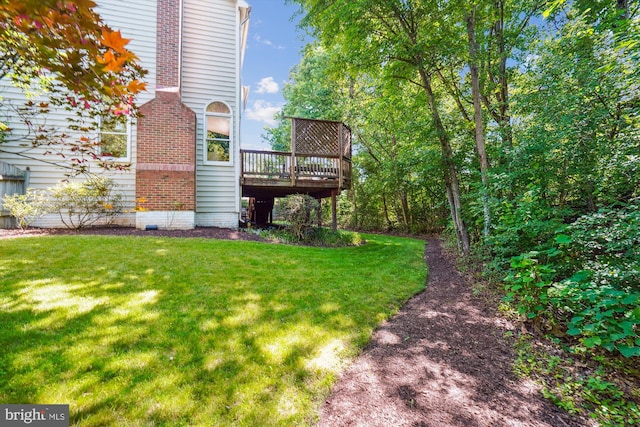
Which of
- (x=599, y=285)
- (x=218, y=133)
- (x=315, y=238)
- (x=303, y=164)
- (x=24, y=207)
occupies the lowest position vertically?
(x=315, y=238)

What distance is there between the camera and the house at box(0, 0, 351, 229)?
7.11m

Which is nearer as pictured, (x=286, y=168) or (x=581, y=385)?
(x=581, y=385)

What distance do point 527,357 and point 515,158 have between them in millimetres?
3164

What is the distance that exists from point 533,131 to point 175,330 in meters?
5.83

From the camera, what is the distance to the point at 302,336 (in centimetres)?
272

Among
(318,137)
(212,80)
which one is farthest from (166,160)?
(318,137)

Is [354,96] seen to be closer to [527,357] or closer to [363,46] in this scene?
[363,46]

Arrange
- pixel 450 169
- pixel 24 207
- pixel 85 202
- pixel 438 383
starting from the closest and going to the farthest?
pixel 438 383, pixel 24 207, pixel 450 169, pixel 85 202

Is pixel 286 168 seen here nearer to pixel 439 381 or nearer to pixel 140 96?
pixel 140 96

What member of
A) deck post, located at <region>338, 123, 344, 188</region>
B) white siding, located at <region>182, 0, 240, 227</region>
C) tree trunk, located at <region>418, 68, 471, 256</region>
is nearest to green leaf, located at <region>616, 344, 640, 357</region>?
tree trunk, located at <region>418, 68, 471, 256</region>

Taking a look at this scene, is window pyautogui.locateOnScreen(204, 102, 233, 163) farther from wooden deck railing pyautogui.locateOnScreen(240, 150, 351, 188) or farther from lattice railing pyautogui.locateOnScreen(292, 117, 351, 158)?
lattice railing pyautogui.locateOnScreen(292, 117, 351, 158)

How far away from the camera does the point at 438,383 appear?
7.17 ft

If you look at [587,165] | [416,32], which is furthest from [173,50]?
[587,165]

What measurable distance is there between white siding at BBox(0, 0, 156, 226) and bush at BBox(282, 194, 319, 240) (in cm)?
446
